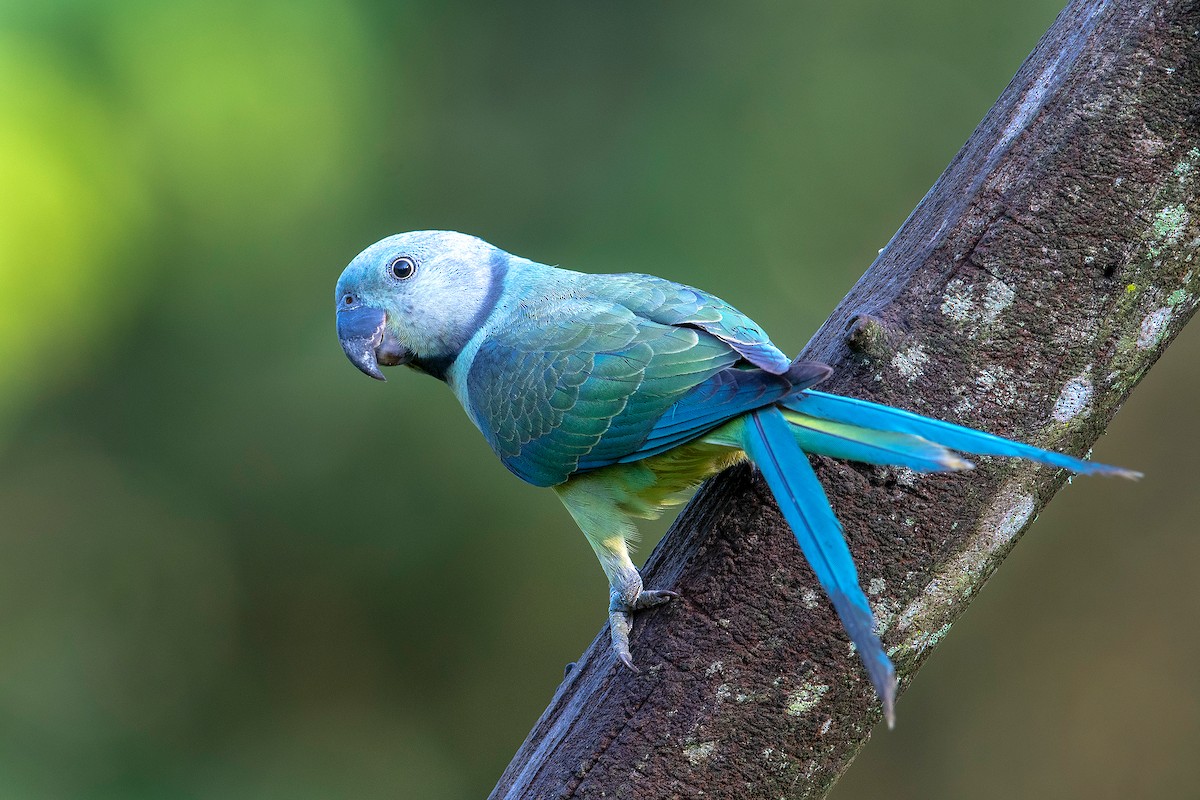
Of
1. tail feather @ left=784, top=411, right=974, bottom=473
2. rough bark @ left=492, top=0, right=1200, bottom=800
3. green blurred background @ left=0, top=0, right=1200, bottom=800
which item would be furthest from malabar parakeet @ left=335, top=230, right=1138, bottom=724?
green blurred background @ left=0, top=0, right=1200, bottom=800

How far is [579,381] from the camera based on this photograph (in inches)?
101

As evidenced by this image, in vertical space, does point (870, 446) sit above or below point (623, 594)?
above

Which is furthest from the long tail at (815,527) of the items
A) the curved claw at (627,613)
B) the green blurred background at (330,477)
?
the green blurred background at (330,477)

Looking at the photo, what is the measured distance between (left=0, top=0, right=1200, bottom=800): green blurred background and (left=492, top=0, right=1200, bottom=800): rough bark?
2.36 meters

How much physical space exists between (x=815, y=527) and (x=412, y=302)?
1.54 m

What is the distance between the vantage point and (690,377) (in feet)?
7.82

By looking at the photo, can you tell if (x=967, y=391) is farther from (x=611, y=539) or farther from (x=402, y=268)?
(x=402, y=268)

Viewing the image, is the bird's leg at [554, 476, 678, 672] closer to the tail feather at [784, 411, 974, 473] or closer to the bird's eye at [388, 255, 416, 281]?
the tail feather at [784, 411, 974, 473]

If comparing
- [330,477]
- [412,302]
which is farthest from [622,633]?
[330,477]

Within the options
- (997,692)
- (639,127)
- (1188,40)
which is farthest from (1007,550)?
(639,127)

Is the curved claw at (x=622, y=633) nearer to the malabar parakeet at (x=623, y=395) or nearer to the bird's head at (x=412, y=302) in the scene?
the malabar parakeet at (x=623, y=395)

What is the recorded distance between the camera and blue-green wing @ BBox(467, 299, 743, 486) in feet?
7.98

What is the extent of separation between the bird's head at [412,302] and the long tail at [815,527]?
3.71 feet

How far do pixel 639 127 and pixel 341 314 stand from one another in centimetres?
242
